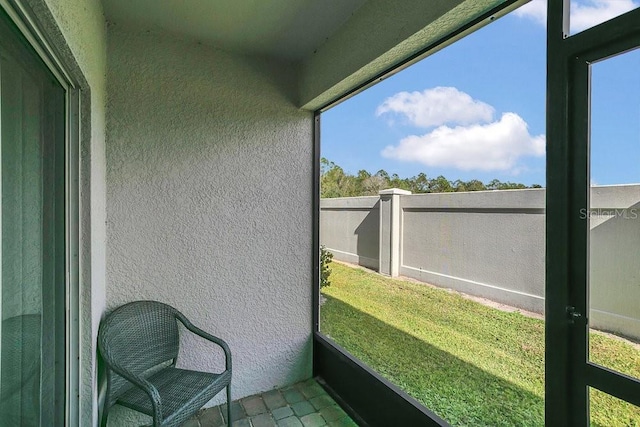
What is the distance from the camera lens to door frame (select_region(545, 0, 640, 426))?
4.02ft

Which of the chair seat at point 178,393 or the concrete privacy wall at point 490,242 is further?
the chair seat at point 178,393

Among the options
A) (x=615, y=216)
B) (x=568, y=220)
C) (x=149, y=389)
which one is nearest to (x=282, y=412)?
(x=149, y=389)

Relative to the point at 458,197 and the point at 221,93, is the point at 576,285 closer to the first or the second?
the point at 458,197

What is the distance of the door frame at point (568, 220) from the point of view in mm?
1225

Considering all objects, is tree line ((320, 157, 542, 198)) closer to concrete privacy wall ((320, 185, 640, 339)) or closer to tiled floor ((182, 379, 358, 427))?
concrete privacy wall ((320, 185, 640, 339))

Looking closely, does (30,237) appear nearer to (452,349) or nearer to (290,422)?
(290,422)

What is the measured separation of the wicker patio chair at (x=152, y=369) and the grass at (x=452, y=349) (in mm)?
A: 1353

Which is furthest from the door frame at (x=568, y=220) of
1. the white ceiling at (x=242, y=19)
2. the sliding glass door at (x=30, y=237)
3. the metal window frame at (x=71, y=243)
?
the metal window frame at (x=71, y=243)

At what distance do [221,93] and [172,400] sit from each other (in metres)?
2.35

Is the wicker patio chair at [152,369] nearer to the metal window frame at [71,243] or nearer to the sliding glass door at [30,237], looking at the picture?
the metal window frame at [71,243]

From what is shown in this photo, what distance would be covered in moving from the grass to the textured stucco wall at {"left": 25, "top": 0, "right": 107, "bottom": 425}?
1941 millimetres

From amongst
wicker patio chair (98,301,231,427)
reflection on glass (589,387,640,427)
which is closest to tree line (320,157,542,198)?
reflection on glass (589,387,640,427)

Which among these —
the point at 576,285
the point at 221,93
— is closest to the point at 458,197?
the point at 576,285

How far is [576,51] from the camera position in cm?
124
